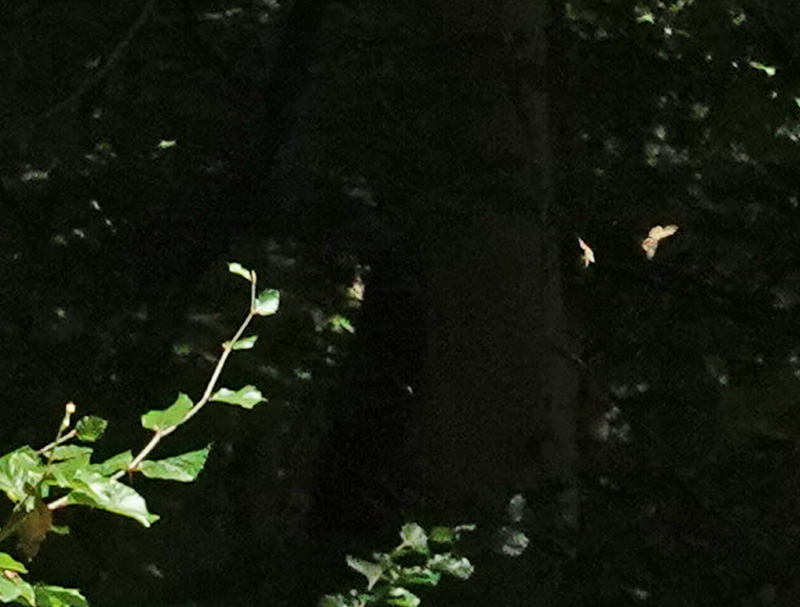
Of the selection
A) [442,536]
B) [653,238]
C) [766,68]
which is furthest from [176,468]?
[653,238]

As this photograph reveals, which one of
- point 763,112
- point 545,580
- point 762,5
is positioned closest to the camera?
point 545,580

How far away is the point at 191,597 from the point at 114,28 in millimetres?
958

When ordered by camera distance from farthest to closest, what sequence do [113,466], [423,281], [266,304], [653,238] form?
[653,238] < [423,281] < [266,304] < [113,466]

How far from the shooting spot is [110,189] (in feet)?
6.44

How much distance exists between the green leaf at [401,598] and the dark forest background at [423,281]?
14.7 inches

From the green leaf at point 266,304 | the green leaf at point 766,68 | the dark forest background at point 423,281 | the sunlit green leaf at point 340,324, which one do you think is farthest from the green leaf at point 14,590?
the green leaf at point 766,68

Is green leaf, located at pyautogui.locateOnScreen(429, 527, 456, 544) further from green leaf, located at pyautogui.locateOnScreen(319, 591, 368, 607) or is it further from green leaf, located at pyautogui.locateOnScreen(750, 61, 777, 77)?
green leaf, located at pyautogui.locateOnScreen(750, 61, 777, 77)

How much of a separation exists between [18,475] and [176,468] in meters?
0.10

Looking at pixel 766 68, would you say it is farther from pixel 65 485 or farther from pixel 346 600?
pixel 65 485

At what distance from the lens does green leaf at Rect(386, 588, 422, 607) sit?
1007 mm

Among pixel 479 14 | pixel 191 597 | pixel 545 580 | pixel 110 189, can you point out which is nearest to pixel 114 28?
pixel 110 189

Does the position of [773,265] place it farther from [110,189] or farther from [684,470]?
[110,189]

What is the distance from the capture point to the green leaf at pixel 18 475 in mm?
717

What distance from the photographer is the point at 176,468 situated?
0.76 metres
